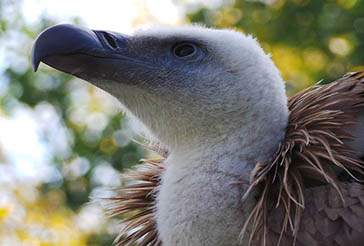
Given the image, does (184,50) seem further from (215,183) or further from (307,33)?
(307,33)

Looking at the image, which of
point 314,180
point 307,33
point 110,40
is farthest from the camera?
point 307,33

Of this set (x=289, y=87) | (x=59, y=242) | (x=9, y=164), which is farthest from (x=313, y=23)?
(x=9, y=164)

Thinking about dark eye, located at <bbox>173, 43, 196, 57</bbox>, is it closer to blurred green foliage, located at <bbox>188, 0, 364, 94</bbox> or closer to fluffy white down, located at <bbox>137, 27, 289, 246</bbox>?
fluffy white down, located at <bbox>137, 27, 289, 246</bbox>

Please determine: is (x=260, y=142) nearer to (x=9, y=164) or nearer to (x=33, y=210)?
(x=33, y=210)

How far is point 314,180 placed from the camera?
2.16 meters

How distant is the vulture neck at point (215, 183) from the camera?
2.15m

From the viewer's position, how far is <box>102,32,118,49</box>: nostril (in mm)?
2484

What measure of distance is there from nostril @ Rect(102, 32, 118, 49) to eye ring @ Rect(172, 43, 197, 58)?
0.95 ft

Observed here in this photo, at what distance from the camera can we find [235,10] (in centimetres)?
820

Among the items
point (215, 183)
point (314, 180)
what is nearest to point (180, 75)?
point (215, 183)

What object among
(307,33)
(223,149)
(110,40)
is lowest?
(223,149)

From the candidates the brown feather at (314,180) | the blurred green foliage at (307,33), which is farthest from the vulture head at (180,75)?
the blurred green foliage at (307,33)

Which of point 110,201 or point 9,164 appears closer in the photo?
point 110,201

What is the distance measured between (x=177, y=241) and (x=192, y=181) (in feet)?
0.82
